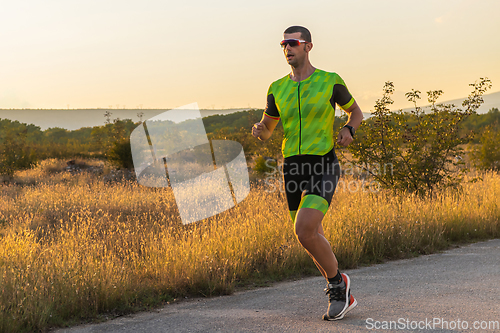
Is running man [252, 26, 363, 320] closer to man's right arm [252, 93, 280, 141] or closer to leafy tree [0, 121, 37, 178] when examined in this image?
man's right arm [252, 93, 280, 141]

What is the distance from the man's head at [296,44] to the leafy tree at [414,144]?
6.55 m

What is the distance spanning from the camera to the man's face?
359 centimetres

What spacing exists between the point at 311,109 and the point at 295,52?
516 mm

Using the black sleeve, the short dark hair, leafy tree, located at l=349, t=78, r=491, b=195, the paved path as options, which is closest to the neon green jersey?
the black sleeve

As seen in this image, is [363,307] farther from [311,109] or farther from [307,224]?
[311,109]

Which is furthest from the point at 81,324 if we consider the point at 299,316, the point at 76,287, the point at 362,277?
the point at 362,277

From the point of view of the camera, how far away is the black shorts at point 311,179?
3488 mm

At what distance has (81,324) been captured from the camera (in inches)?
151

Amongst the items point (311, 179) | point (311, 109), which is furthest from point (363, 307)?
point (311, 109)

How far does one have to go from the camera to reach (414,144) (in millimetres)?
9586

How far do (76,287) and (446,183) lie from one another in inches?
367

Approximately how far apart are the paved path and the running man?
348 millimetres

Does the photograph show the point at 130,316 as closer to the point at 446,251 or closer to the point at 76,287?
the point at 76,287

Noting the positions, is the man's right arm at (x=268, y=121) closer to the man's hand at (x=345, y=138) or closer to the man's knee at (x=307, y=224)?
the man's hand at (x=345, y=138)
